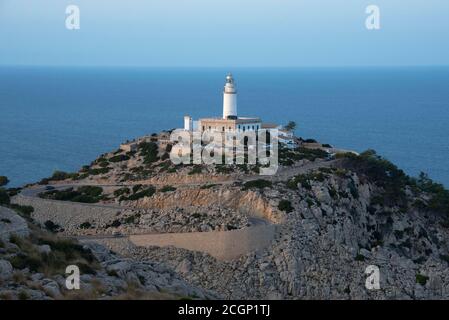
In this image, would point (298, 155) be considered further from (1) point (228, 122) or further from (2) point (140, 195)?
(2) point (140, 195)

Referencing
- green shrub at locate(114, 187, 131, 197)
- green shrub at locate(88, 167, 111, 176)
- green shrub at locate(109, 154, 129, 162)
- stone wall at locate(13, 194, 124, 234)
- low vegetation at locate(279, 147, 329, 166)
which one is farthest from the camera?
green shrub at locate(109, 154, 129, 162)

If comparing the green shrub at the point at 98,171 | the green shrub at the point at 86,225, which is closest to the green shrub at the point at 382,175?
the green shrub at the point at 98,171

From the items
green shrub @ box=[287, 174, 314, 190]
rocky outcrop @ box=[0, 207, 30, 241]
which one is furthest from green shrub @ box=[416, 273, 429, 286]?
rocky outcrop @ box=[0, 207, 30, 241]

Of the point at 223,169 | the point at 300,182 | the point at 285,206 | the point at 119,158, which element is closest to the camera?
the point at 285,206

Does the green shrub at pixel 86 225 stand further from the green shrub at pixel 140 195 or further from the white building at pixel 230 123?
the white building at pixel 230 123

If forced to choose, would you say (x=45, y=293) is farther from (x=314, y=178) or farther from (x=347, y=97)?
(x=347, y=97)

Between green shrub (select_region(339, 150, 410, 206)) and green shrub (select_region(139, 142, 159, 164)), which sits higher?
green shrub (select_region(139, 142, 159, 164))

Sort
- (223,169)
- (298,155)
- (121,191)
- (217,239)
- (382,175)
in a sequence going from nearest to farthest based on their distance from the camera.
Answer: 1. (217,239)
2. (121,191)
3. (223,169)
4. (298,155)
5. (382,175)

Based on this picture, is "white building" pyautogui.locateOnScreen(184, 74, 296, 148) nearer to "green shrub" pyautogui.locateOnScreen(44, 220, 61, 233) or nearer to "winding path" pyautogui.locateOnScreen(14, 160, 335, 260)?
"winding path" pyautogui.locateOnScreen(14, 160, 335, 260)

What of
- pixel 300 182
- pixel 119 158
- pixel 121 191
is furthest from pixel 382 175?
pixel 121 191
